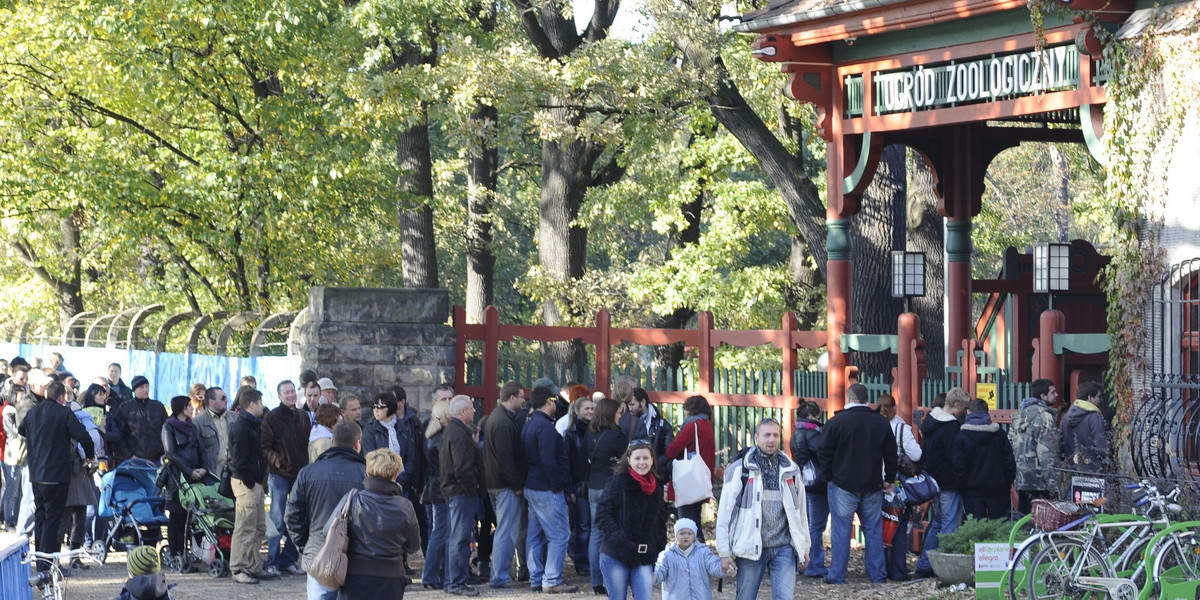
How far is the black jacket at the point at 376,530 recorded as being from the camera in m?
8.73

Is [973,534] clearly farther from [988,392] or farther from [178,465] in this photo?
[178,465]

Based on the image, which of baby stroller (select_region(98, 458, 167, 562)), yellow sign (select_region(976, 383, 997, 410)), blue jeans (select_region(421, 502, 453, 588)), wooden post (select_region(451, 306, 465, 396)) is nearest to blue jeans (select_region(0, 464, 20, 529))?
baby stroller (select_region(98, 458, 167, 562))

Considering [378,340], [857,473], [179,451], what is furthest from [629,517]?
[378,340]

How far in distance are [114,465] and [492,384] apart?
4.48m

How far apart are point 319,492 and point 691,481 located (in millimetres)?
4148

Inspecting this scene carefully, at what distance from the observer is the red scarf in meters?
10.3

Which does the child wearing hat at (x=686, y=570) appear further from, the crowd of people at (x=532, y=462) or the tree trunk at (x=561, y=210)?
the tree trunk at (x=561, y=210)

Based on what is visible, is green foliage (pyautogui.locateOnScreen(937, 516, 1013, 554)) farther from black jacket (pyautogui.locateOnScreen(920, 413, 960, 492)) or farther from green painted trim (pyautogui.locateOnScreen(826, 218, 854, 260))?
green painted trim (pyautogui.locateOnScreen(826, 218, 854, 260))

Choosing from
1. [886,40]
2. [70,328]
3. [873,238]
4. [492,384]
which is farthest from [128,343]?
[886,40]

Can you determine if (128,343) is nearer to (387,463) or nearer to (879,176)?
(879,176)

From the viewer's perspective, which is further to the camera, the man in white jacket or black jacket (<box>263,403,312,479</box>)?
black jacket (<box>263,403,312,479</box>)

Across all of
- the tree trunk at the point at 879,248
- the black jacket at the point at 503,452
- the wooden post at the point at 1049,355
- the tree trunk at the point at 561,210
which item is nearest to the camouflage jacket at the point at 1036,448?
the wooden post at the point at 1049,355

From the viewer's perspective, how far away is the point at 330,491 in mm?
10023

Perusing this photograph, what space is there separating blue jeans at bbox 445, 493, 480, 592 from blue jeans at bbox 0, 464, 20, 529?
5.54 m
